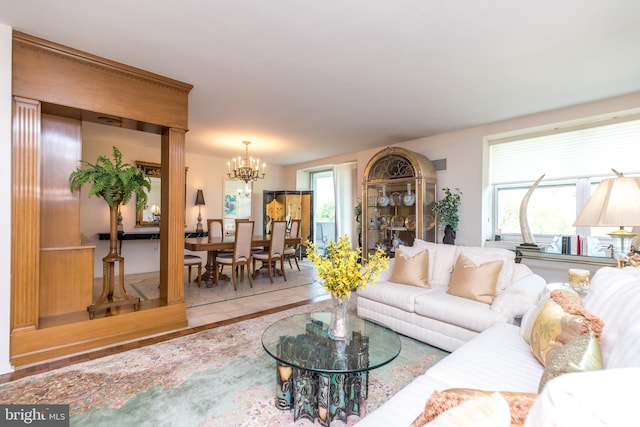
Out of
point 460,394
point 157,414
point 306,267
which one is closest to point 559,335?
point 460,394

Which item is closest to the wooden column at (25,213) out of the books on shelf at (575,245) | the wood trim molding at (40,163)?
the wood trim molding at (40,163)

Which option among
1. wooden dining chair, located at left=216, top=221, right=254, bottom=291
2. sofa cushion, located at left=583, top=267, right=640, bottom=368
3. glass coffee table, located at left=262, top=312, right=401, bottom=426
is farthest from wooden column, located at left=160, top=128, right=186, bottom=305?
sofa cushion, located at left=583, top=267, right=640, bottom=368

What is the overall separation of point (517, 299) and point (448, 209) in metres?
2.47

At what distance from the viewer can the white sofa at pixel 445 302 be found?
235 centimetres

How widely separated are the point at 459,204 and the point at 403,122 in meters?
1.57

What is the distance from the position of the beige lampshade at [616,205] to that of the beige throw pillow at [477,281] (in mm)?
882

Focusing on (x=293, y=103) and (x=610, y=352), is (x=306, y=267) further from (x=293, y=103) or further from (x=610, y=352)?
(x=610, y=352)

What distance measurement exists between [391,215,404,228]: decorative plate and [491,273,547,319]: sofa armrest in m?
2.59

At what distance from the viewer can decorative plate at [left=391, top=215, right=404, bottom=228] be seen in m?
5.06

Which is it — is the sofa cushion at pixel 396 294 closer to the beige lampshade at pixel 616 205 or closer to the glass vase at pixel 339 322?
the glass vase at pixel 339 322

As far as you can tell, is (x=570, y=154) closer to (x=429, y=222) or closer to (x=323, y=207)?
(x=429, y=222)

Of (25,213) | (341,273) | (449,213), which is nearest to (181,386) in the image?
(341,273)

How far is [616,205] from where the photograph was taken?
178 centimetres

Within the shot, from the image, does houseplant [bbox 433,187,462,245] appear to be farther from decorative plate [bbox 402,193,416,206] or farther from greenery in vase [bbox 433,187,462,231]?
decorative plate [bbox 402,193,416,206]
